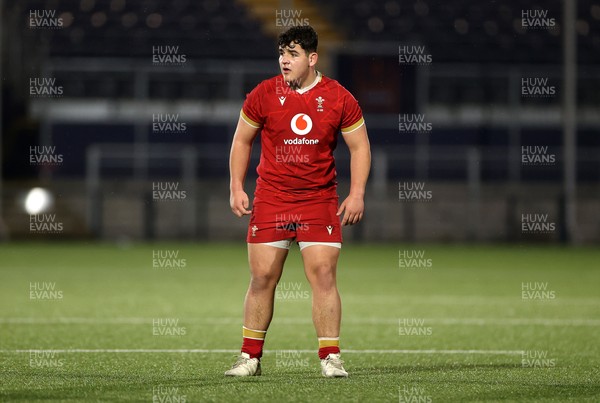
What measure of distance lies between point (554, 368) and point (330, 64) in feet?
71.3

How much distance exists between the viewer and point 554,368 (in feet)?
25.3

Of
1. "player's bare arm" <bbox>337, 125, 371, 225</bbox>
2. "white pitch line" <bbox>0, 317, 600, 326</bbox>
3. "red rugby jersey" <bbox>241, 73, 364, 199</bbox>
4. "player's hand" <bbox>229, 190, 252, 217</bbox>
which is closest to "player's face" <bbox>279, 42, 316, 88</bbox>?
"red rugby jersey" <bbox>241, 73, 364, 199</bbox>

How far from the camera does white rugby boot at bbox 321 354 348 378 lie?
7090mm

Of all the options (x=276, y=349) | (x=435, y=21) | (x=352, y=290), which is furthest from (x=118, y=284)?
(x=435, y=21)

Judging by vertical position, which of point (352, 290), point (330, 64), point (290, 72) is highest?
point (330, 64)

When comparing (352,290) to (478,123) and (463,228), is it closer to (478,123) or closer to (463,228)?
(463,228)

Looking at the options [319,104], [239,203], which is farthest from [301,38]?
[239,203]

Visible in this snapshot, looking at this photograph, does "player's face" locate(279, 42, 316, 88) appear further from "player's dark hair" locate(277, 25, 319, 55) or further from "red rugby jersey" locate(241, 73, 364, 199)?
"red rugby jersey" locate(241, 73, 364, 199)

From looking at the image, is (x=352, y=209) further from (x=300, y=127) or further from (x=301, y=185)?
(x=300, y=127)

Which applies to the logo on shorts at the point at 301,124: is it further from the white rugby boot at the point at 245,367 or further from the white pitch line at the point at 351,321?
the white pitch line at the point at 351,321

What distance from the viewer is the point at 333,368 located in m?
7.09

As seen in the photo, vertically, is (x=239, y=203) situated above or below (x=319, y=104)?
below

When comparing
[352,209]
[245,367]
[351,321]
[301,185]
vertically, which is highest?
[301,185]

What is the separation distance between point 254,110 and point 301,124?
30 cm
